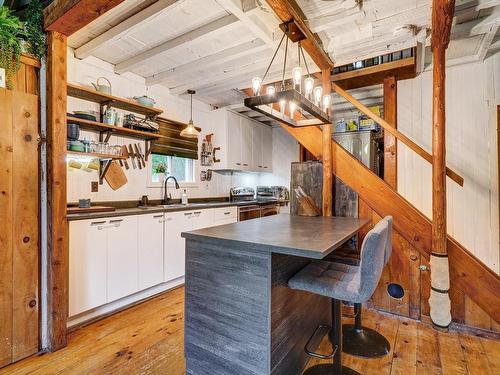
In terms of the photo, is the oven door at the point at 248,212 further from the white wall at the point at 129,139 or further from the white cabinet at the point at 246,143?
the white cabinet at the point at 246,143

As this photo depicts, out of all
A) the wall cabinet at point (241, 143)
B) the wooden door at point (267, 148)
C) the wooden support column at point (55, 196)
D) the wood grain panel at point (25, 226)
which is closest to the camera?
the wood grain panel at point (25, 226)

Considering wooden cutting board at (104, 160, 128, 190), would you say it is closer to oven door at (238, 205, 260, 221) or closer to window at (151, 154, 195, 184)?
window at (151, 154, 195, 184)

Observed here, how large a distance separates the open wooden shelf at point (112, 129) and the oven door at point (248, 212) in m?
1.64

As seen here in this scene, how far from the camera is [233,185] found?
522 cm

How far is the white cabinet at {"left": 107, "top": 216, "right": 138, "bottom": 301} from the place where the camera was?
2533 millimetres

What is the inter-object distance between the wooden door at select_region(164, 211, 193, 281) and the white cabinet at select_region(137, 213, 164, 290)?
9 cm

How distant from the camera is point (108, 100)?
3.02 m

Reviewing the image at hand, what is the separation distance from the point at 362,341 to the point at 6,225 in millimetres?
2705

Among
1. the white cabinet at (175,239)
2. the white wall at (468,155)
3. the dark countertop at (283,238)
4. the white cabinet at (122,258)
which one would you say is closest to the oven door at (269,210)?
the white cabinet at (175,239)

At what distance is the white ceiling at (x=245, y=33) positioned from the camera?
6.86 feet

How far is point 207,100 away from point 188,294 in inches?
137

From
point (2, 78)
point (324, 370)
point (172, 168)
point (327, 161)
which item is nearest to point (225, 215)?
point (172, 168)

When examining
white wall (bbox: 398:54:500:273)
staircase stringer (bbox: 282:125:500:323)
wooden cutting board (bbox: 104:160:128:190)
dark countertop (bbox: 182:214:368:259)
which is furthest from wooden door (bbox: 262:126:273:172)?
dark countertop (bbox: 182:214:368:259)

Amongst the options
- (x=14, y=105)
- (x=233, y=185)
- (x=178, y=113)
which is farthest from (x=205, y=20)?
(x=233, y=185)
